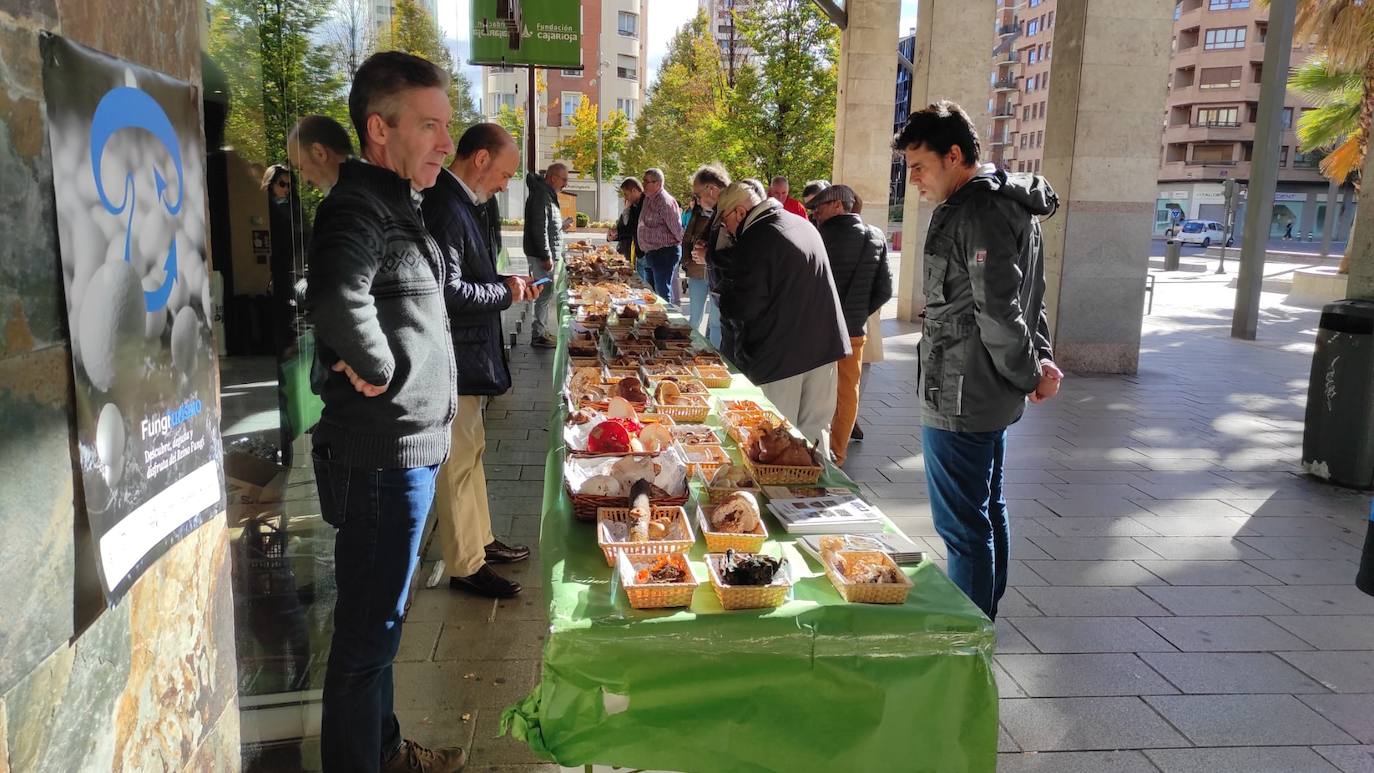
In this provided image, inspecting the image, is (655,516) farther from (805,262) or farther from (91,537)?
(805,262)

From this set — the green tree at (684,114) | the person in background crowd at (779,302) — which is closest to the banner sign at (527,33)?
the person in background crowd at (779,302)

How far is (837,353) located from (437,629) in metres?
2.60

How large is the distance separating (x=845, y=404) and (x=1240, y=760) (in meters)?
3.69

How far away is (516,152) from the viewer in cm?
433

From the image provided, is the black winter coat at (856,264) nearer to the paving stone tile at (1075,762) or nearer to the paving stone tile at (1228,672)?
the paving stone tile at (1228,672)

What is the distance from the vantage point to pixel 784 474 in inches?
126

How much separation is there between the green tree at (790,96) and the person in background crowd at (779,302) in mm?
15756

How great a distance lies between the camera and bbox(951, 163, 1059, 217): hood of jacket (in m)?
3.21

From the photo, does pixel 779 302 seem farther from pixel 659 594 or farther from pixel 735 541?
pixel 659 594

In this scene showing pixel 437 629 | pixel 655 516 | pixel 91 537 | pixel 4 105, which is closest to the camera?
pixel 4 105

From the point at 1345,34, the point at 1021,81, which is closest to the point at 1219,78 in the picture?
the point at 1021,81

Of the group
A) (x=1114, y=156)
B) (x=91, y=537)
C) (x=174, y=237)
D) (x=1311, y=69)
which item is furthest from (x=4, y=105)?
(x=1311, y=69)

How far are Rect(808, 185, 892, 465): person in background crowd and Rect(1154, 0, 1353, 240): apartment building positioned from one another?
63067mm

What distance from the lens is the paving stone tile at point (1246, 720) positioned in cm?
337
